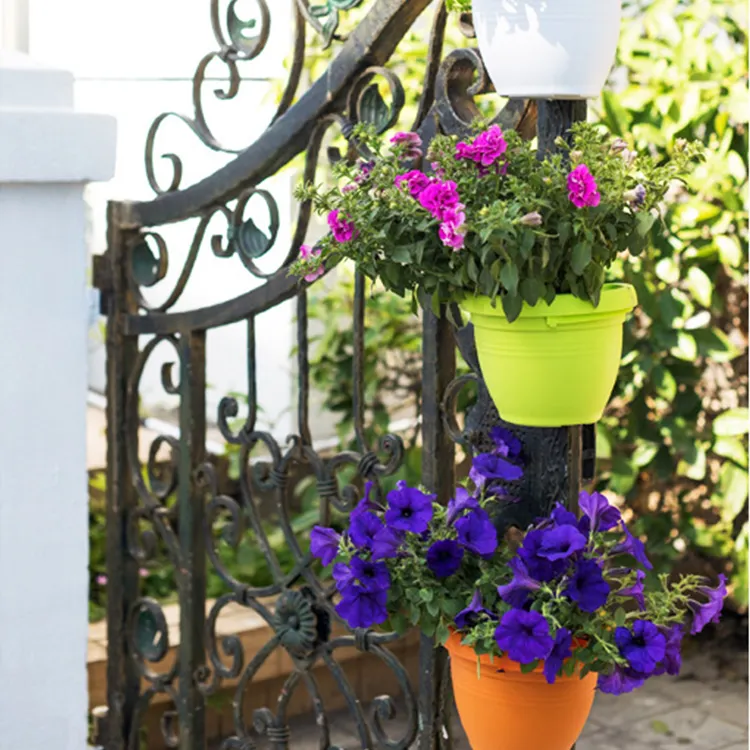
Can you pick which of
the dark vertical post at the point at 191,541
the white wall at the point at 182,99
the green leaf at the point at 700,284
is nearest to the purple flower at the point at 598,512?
the dark vertical post at the point at 191,541

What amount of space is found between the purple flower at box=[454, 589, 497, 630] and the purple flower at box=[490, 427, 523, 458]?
227 millimetres

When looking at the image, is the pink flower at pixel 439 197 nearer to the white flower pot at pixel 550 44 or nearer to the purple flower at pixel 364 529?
the white flower pot at pixel 550 44

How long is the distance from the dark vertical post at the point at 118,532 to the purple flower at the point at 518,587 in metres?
1.43

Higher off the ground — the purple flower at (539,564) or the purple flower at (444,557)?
the purple flower at (539,564)

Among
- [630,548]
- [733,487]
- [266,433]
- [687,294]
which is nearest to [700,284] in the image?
[687,294]

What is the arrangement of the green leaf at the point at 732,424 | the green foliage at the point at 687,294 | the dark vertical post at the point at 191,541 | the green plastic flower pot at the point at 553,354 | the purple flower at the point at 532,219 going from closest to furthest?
the purple flower at the point at 532,219 → the green plastic flower pot at the point at 553,354 → the dark vertical post at the point at 191,541 → the green foliage at the point at 687,294 → the green leaf at the point at 732,424

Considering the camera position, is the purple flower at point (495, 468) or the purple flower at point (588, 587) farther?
the purple flower at point (495, 468)

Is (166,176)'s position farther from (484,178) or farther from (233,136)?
(484,178)


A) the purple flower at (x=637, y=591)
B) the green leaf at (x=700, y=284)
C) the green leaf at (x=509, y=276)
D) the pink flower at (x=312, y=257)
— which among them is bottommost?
the purple flower at (x=637, y=591)

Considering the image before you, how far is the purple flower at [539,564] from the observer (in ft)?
5.41

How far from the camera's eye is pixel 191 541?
8.97ft

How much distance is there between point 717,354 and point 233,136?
1773 millimetres

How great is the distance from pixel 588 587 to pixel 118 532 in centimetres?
153

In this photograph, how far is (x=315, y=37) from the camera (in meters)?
3.77
